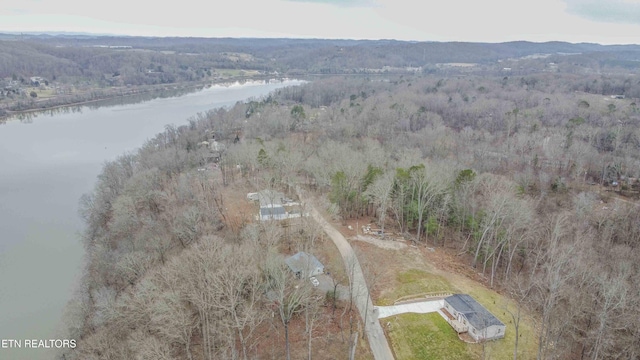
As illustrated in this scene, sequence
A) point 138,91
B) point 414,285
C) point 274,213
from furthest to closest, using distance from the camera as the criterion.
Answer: point 138,91, point 274,213, point 414,285

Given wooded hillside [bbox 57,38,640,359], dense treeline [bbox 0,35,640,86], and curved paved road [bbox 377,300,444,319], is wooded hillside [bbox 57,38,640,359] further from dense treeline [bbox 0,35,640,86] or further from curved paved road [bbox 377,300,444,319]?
dense treeline [bbox 0,35,640,86]

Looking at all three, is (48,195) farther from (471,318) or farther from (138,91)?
(138,91)

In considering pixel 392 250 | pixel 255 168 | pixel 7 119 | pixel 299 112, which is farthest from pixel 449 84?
pixel 7 119

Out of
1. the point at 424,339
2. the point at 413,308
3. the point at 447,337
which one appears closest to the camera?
the point at 424,339

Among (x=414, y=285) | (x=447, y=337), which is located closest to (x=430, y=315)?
(x=447, y=337)

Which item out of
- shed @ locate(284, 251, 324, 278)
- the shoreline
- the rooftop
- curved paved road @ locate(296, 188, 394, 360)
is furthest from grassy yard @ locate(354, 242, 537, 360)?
the shoreline

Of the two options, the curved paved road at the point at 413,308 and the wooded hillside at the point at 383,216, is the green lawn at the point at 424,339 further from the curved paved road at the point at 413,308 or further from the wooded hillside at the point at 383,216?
the wooded hillside at the point at 383,216

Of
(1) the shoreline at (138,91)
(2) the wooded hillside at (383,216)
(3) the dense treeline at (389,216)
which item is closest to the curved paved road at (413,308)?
(3) the dense treeline at (389,216)
